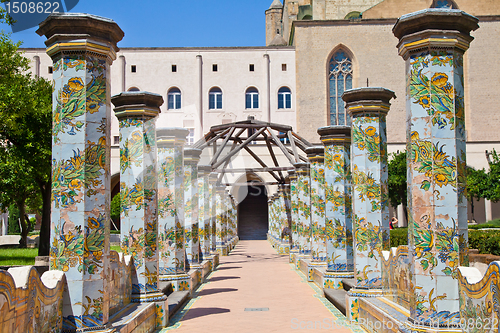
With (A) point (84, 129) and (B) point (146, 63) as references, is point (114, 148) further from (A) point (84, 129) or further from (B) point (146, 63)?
(A) point (84, 129)

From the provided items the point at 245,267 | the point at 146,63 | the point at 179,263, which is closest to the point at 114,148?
the point at 146,63

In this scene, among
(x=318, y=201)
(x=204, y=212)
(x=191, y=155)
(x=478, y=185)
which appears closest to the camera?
(x=318, y=201)

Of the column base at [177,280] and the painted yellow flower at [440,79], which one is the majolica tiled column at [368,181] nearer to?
the painted yellow flower at [440,79]

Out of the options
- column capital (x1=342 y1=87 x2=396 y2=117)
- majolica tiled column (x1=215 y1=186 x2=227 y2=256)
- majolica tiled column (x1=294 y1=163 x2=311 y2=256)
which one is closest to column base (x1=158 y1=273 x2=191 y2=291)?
column capital (x1=342 y1=87 x2=396 y2=117)

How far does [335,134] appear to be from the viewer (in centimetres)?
1059

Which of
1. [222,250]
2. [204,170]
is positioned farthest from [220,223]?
[204,170]

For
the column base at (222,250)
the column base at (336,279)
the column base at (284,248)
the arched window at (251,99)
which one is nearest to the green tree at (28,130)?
the column base at (222,250)

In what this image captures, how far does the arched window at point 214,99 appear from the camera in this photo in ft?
125

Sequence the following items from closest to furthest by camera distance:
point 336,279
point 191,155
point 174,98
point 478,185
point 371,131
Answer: point 371,131 → point 336,279 → point 191,155 → point 478,185 → point 174,98

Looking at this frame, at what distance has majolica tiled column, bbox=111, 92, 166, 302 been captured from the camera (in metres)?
8.14

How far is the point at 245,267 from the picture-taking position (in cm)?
1758

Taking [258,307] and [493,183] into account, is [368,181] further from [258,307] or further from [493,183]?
[493,183]

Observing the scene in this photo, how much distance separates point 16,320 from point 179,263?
21.8 feet

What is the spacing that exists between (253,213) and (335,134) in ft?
115
